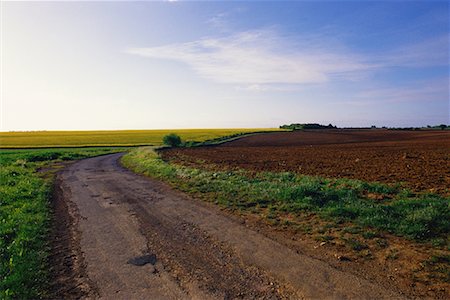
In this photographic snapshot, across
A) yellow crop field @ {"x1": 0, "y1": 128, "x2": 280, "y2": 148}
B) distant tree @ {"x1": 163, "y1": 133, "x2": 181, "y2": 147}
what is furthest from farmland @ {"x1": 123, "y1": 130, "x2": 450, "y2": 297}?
yellow crop field @ {"x1": 0, "y1": 128, "x2": 280, "y2": 148}

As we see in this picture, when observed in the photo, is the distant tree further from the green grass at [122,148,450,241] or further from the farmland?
the farmland

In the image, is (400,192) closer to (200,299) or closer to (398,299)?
(398,299)

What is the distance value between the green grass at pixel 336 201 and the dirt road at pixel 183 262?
92.2 inches

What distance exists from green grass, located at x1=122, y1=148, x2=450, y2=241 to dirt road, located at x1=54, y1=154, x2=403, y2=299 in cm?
234

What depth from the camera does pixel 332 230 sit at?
9148mm

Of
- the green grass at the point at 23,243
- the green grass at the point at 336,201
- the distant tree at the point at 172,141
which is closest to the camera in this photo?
the green grass at the point at 23,243

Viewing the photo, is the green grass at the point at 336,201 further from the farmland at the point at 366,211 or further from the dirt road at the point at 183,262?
the dirt road at the point at 183,262

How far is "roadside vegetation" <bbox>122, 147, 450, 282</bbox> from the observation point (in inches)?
316

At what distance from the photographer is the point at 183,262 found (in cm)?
734

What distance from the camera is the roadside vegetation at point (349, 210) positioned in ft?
26.4

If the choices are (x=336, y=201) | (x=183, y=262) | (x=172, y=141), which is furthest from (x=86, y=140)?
(x=183, y=262)

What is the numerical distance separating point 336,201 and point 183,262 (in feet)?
22.2

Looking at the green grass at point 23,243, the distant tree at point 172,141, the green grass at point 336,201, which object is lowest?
the green grass at point 23,243

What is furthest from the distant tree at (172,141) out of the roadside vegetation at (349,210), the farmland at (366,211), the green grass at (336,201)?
the roadside vegetation at (349,210)
